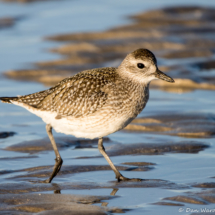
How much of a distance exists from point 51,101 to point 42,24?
13.3 meters

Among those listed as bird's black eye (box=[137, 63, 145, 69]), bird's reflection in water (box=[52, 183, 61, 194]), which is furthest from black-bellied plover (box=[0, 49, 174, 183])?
bird's reflection in water (box=[52, 183, 61, 194])

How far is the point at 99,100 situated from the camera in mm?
7766

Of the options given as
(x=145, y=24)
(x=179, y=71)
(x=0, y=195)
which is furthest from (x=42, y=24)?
(x=0, y=195)

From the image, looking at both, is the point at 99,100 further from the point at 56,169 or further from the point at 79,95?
the point at 56,169

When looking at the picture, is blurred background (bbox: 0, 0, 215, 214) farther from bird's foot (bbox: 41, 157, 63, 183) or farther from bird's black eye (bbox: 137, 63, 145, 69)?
bird's black eye (bbox: 137, 63, 145, 69)

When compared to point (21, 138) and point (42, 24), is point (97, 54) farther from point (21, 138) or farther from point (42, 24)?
point (21, 138)

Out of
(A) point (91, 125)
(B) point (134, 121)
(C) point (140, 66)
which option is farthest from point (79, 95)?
(B) point (134, 121)

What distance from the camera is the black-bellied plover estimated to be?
769 cm

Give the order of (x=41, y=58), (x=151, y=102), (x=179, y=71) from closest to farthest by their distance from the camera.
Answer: (x=151, y=102), (x=179, y=71), (x=41, y=58)

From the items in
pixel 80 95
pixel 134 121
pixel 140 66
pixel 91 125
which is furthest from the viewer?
pixel 134 121

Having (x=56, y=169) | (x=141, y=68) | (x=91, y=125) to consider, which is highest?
(x=141, y=68)

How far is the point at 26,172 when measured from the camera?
7934 millimetres

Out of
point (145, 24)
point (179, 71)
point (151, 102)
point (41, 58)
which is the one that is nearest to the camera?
point (151, 102)

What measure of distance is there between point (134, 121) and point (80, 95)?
309 cm
